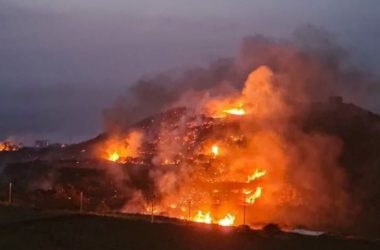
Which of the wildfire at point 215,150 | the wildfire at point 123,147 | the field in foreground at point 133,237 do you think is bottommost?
the field in foreground at point 133,237

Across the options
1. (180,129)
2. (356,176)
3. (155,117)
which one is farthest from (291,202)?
(155,117)

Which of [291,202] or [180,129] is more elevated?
[180,129]

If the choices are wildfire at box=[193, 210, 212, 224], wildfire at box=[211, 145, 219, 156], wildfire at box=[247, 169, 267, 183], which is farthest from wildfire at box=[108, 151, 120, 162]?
wildfire at box=[193, 210, 212, 224]

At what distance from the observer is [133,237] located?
25.6 meters

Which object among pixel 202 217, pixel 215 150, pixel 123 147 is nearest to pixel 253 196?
pixel 202 217

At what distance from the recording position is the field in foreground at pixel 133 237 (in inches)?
937

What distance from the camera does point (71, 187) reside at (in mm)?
51000

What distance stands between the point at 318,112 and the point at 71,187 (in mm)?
31770

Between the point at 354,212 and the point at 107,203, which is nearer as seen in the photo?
the point at 107,203

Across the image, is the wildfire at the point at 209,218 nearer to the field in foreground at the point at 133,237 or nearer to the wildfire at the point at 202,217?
the wildfire at the point at 202,217

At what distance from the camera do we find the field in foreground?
23.8 meters

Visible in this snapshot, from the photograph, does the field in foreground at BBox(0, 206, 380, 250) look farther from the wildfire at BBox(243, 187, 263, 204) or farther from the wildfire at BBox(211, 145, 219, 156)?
the wildfire at BBox(211, 145, 219, 156)

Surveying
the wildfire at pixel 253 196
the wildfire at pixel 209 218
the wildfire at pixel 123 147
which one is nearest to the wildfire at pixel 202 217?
the wildfire at pixel 209 218

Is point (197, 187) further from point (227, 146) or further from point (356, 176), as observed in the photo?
point (356, 176)
